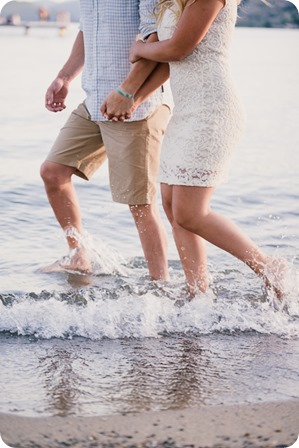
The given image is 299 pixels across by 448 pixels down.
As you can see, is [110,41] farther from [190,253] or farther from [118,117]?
[190,253]

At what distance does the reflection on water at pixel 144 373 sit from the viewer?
2.89 metres

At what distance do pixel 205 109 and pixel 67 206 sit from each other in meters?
1.20

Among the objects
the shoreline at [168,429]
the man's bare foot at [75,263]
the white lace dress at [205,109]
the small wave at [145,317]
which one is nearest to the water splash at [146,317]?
the small wave at [145,317]

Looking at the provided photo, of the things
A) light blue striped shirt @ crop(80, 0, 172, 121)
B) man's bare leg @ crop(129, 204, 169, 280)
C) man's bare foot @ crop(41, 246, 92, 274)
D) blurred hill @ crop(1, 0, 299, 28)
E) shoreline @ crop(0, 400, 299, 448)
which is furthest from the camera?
man's bare foot @ crop(41, 246, 92, 274)

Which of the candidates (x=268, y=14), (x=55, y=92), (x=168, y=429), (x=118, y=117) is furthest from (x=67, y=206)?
(x=168, y=429)

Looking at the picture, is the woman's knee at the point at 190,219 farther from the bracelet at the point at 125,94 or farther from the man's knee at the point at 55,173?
the man's knee at the point at 55,173

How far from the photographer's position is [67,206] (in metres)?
4.43

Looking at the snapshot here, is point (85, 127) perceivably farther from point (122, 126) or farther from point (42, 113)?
point (42, 113)

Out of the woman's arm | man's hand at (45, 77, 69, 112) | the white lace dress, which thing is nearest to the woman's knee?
the white lace dress

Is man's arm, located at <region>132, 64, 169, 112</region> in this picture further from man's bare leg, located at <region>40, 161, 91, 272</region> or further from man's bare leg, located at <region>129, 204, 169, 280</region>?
man's bare leg, located at <region>40, 161, 91, 272</region>

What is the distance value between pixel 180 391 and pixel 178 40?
1180 millimetres

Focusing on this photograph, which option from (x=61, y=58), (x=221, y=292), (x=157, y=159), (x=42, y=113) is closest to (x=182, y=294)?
(x=221, y=292)

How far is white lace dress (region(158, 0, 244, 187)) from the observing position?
11.2 ft

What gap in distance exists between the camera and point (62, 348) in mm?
3381
